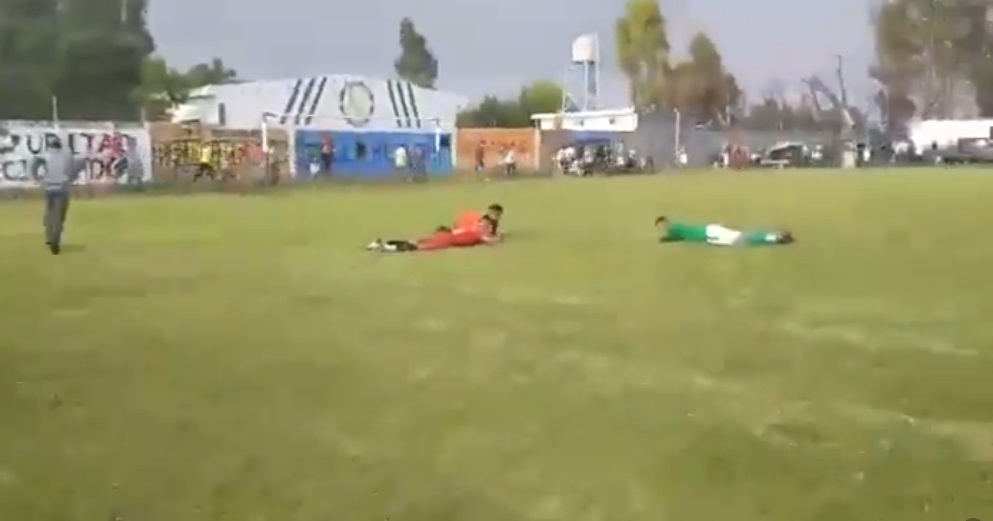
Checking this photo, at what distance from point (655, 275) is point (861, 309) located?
3024mm

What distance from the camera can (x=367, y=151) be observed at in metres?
47.1

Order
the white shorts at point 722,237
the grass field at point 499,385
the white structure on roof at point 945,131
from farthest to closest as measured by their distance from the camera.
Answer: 1. the white structure on roof at point 945,131
2. the white shorts at point 722,237
3. the grass field at point 499,385

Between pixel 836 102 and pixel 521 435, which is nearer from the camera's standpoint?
pixel 521 435

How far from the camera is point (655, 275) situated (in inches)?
528

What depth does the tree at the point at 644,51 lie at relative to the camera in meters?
67.3

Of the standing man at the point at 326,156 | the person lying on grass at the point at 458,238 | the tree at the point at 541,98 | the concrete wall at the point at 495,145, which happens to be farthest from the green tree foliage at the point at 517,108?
the person lying on grass at the point at 458,238

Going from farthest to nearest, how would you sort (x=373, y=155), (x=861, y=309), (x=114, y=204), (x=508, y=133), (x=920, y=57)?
1. (x=920, y=57)
2. (x=508, y=133)
3. (x=373, y=155)
4. (x=114, y=204)
5. (x=861, y=309)

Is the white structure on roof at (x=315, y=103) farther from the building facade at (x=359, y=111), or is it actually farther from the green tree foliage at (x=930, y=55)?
the green tree foliage at (x=930, y=55)

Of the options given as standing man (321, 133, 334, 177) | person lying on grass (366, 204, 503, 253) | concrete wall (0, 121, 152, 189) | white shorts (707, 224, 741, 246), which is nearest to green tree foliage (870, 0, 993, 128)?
standing man (321, 133, 334, 177)

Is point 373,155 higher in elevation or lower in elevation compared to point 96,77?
lower

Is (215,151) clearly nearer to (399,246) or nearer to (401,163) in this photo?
(401,163)

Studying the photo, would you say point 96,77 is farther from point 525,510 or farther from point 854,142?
point 525,510

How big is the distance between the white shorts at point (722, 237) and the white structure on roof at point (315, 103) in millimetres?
39454

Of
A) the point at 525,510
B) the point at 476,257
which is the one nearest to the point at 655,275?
the point at 476,257
